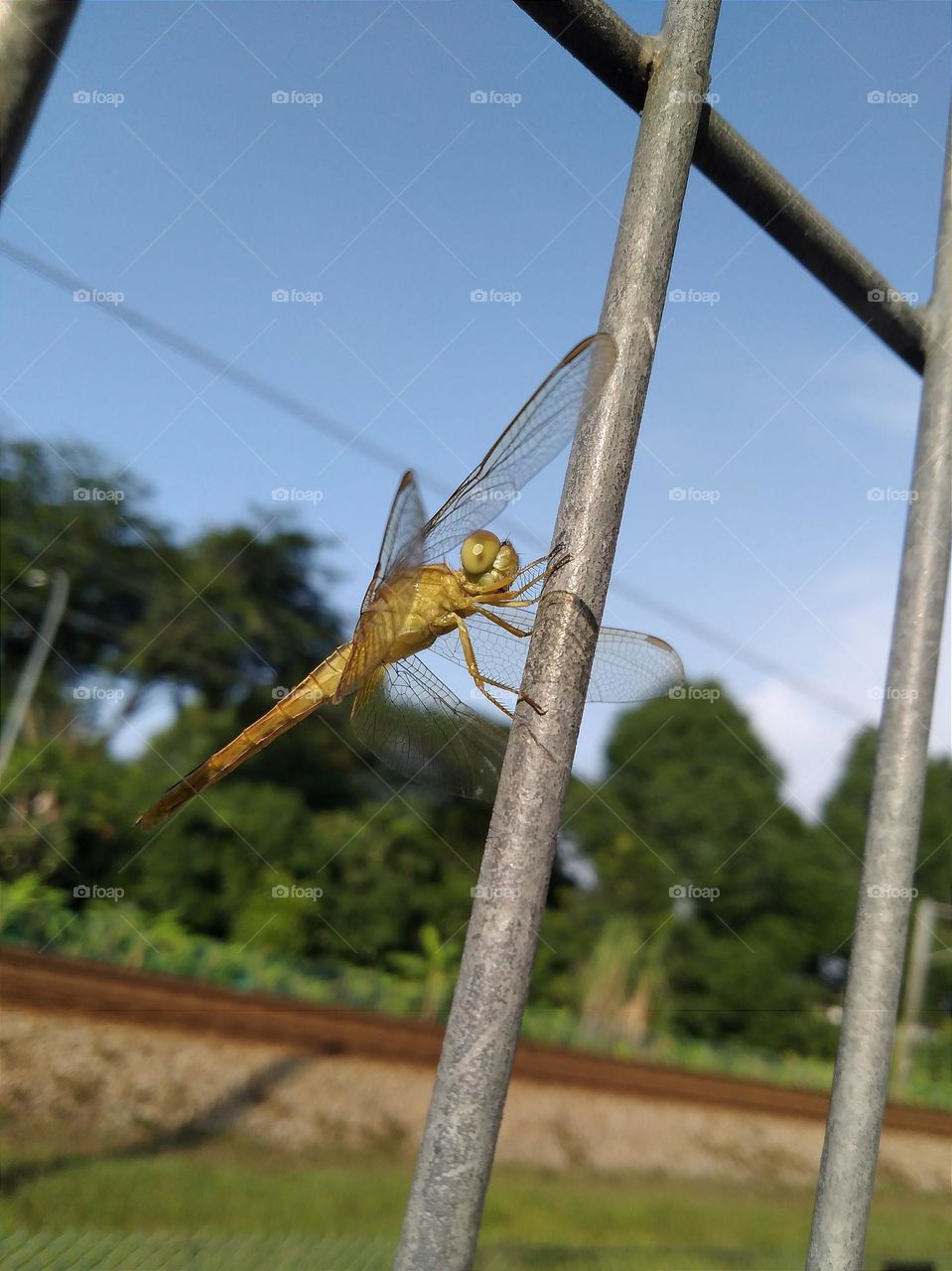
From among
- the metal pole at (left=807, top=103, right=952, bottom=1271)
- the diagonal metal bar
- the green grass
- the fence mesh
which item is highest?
the diagonal metal bar

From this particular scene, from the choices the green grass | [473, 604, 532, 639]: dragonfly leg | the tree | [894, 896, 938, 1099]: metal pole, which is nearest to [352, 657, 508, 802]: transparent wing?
[473, 604, 532, 639]: dragonfly leg

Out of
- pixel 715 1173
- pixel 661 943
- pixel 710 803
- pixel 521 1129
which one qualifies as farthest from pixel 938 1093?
pixel 521 1129

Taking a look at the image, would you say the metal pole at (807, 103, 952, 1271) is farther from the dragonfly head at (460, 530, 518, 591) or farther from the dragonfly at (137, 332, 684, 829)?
the dragonfly head at (460, 530, 518, 591)

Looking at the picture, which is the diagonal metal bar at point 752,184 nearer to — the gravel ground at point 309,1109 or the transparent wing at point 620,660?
the transparent wing at point 620,660

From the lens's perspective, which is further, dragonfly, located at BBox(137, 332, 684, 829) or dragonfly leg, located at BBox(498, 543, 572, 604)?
dragonfly, located at BBox(137, 332, 684, 829)

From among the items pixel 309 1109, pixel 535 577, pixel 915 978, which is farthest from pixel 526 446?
pixel 915 978

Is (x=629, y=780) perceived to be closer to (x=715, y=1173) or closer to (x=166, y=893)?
(x=166, y=893)

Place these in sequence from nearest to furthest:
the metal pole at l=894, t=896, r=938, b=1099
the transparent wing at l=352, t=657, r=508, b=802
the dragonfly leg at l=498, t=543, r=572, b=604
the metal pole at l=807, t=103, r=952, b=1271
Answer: the dragonfly leg at l=498, t=543, r=572, b=604 → the metal pole at l=807, t=103, r=952, b=1271 → the transparent wing at l=352, t=657, r=508, b=802 → the metal pole at l=894, t=896, r=938, b=1099
